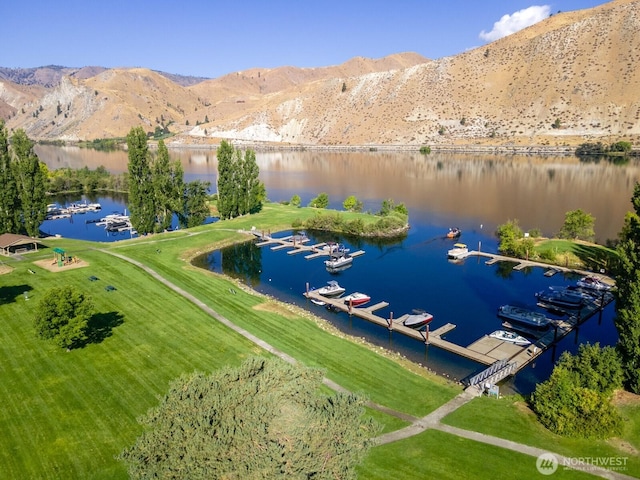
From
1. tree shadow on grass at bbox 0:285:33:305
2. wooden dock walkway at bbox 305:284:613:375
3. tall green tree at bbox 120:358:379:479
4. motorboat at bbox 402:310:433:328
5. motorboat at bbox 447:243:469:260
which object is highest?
tall green tree at bbox 120:358:379:479

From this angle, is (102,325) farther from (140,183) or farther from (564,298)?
(564,298)

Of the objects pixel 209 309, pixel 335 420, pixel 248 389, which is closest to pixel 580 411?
pixel 335 420

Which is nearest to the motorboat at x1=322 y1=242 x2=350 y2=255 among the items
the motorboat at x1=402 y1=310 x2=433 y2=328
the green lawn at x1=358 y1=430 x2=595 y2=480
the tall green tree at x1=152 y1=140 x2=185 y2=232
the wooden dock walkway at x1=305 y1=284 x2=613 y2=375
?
the wooden dock walkway at x1=305 y1=284 x2=613 y2=375

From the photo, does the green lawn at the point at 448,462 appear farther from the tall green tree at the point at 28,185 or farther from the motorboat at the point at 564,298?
the tall green tree at the point at 28,185

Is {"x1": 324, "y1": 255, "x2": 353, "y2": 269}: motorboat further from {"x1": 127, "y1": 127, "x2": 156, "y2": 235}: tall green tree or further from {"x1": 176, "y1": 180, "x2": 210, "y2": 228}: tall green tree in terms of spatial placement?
{"x1": 127, "y1": 127, "x2": 156, "y2": 235}: tall green tree

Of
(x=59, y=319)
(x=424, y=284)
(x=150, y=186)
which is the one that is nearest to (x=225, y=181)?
(x=150, y=186)

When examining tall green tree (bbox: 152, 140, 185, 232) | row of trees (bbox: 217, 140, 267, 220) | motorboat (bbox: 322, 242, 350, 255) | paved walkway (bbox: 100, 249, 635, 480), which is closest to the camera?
paved walkway (bbox: 100, 249, 635, 480)
